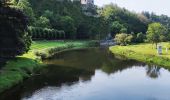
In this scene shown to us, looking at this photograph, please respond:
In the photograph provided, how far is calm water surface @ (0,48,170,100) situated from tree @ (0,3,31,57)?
6568 millimetres

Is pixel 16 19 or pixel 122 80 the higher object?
pixel 16 19

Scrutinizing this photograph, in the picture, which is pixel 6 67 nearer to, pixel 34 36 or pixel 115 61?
pixel 115 61

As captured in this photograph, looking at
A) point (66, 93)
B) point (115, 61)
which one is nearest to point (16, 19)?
point (66, 93)

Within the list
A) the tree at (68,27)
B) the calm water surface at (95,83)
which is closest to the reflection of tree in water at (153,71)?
the calm water surface at (95,83)

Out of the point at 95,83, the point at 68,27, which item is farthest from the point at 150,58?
the point at 68,27

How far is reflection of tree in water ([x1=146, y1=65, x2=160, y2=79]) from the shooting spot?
2971 inches

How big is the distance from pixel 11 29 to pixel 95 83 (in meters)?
18.0

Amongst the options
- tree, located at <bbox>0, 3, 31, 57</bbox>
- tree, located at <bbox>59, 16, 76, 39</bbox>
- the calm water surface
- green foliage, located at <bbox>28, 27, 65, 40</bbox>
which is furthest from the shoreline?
tree, located at <bbox>59, 16, 76, 39</bbox>

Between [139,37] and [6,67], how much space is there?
135 metres

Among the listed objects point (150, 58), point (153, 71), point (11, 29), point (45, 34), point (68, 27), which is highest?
point (11, 29)

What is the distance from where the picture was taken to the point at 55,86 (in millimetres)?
59750

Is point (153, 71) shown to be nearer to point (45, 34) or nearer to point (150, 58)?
point (150, 58)

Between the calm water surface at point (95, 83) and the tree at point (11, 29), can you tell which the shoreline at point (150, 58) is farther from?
the tree at point (11, 29)

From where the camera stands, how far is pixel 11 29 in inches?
2419
